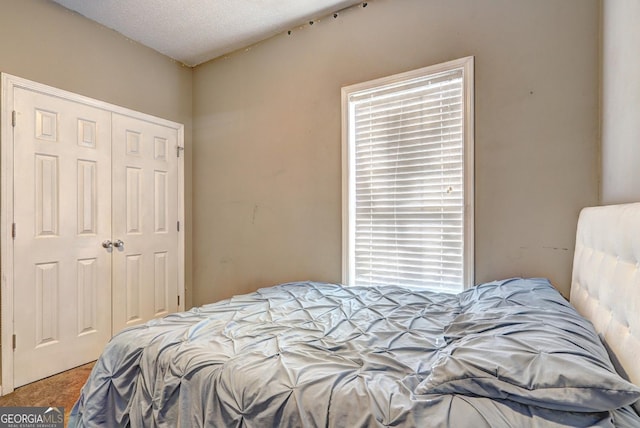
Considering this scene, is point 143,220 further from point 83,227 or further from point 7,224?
point 7,224

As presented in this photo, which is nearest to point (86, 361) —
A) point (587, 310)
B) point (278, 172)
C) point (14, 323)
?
point (14, 323)

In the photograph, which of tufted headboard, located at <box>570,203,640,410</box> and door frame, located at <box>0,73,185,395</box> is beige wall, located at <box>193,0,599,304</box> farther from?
door frame, located at <box>0,73,185,395</box>

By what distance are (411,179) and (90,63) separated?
2.77 m

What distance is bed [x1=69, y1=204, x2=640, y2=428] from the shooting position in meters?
0.79

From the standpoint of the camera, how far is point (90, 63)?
2736mm

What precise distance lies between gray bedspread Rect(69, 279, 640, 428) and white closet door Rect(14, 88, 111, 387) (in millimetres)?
1292

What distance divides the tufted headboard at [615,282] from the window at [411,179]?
733mm

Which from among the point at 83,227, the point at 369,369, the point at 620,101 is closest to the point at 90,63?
the point at 83,227

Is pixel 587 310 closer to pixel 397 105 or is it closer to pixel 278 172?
pixel 397 105

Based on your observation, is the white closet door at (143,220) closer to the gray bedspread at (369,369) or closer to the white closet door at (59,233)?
the white closet door at (59,233)

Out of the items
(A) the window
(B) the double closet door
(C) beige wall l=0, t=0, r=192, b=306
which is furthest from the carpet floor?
(A) the window

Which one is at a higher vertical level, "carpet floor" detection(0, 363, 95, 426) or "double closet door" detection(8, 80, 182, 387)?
"double closet door" detection(8, 80, 182, 387)

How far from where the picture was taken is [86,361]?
106 inches

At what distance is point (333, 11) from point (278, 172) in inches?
54.2
